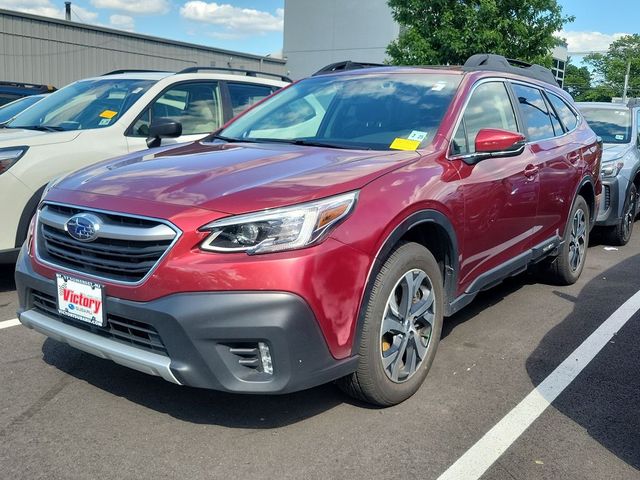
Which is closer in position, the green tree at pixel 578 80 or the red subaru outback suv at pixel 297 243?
the red subaru outback suv at pixel 297 243

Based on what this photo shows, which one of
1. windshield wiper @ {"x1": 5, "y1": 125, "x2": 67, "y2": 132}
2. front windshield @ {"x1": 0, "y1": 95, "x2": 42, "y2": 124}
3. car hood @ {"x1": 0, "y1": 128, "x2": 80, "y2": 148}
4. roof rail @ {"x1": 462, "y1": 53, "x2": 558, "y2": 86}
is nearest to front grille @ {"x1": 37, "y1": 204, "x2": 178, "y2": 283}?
car hood @ {"x1": 0, "y1": 128, "x2": 80, "y2": 148}

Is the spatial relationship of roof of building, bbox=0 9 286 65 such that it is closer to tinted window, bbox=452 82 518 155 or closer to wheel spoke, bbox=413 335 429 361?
tinted window, bbox=452 82 518 155

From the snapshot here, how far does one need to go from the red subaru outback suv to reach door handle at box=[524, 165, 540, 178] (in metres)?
0.13

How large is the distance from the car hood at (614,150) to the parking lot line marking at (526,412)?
11.5 ft

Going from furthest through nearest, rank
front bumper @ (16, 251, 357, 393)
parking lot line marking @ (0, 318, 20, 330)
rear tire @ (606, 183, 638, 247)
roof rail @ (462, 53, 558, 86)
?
rear tire @ (606, 183, 638, 247), roof rail @ (462, 53, 558, 86), parking lot line marking @ (0, 318, 20, 330), front bumper @ (16, 251, 357, 393)

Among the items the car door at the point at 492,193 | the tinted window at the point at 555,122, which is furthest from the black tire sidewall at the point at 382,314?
the tinted window at the point at 555,122

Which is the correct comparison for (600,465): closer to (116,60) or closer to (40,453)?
(40,453)

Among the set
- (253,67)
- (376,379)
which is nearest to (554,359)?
(376,379)

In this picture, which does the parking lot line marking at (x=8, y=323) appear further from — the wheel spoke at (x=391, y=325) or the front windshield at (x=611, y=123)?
the front windshield at (x=611, y=123)

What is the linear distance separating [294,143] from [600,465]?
2.34 metres

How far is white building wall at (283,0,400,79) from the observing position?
34719 mm

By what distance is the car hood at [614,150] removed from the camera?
788 cm

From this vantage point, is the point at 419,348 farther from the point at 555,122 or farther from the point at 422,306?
the point at 555,122

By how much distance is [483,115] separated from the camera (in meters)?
4.27
